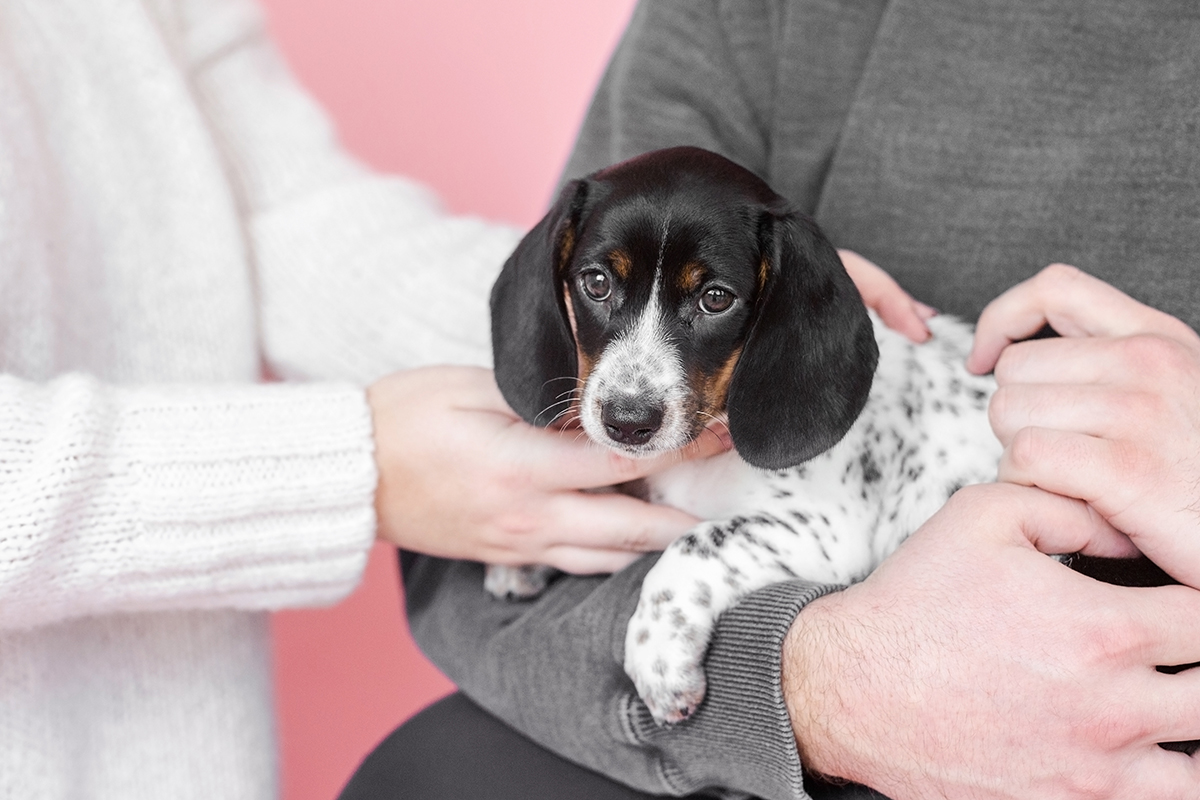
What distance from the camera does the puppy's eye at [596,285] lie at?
6.37 feet

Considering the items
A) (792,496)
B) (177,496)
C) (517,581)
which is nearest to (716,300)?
(792,496)

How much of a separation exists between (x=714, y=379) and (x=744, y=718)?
599 mm

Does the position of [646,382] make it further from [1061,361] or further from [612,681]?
[1061,361]

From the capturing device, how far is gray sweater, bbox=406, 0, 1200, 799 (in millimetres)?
1791

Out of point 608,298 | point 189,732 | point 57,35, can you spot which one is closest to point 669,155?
point 608,298

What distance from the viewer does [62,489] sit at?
5.58 ft

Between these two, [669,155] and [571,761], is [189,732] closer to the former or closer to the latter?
[571,761]

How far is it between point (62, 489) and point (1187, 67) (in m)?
2.14

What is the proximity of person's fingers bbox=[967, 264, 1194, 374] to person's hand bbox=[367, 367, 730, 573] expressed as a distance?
22.1 inches

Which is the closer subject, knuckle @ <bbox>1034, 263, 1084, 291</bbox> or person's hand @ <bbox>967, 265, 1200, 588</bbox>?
person's hand @ <bbox>967, 265, 1200, 588</bbox>

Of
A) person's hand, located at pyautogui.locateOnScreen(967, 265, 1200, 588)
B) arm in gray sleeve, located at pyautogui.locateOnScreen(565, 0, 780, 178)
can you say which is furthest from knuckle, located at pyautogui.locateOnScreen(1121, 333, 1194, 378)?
arm in gray sleeve, located at pyautogui.locateOnScreen(565, 0, 780, 178)

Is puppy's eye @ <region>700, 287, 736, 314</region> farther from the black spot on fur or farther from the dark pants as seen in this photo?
the dark pants

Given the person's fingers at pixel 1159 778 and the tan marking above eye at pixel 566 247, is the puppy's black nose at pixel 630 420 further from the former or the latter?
the person's fingers at pixel 1159 778

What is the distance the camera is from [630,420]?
5.86 feet
